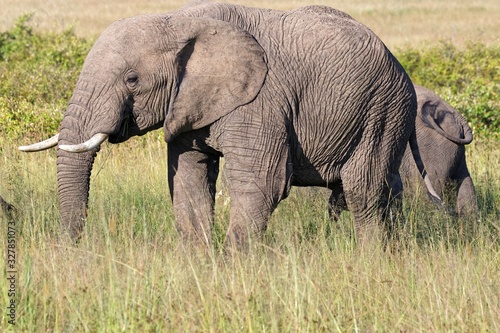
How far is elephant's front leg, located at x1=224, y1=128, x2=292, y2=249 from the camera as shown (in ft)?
18.4

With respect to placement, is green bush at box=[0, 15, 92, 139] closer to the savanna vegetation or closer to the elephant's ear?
the savanna vegetation

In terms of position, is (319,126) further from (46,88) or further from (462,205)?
(46,88)

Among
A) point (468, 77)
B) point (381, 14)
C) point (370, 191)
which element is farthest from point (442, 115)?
point (381, 14)

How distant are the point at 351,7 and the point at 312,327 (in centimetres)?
4155

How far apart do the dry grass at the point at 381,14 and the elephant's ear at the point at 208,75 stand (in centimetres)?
2451

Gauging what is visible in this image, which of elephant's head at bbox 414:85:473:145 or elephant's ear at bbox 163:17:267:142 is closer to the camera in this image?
elephant's ear at bbox 163:17:267:142

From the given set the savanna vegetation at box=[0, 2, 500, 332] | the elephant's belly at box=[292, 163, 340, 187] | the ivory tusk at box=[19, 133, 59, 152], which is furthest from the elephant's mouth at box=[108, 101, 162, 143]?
the elephant's belly at box=[292, 163, 340, 187]

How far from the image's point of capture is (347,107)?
6.06 metres

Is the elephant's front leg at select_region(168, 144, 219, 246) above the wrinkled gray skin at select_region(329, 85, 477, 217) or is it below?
above

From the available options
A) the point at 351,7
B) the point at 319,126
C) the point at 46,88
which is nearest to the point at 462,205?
the point at 319,126

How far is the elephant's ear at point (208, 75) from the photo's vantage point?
5516 millimetres

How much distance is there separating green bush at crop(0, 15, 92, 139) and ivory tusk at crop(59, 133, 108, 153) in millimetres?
4482

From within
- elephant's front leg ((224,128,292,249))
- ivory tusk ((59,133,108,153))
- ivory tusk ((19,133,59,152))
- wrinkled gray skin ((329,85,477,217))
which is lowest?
wrinkled gray skin ((329,85,477,217))

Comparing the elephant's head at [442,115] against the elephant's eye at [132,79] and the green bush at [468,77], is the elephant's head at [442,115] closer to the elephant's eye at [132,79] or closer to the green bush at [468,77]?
the green bush at [468,77]
